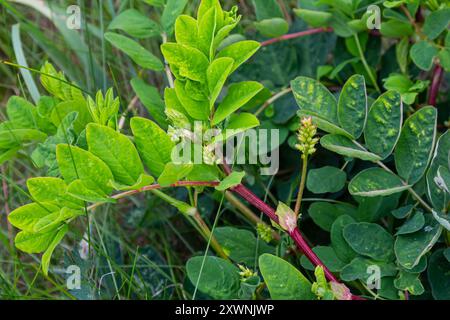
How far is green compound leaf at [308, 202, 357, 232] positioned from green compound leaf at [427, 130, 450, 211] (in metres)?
0.20

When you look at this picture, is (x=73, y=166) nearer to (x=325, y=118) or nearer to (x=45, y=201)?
(x=45, y=201)

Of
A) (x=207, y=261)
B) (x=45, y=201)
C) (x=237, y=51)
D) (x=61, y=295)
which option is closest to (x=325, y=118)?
(x=237, y=51)

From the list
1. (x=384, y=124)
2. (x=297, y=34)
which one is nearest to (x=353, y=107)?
(x=384, y=124)

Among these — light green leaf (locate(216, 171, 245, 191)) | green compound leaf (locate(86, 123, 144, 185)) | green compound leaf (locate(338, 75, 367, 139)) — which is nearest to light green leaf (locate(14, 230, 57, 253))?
green compound leaf (locate(86, 123, 144, 185))

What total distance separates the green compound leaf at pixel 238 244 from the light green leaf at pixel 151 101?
21 cm

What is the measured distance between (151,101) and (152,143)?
8.7 inches

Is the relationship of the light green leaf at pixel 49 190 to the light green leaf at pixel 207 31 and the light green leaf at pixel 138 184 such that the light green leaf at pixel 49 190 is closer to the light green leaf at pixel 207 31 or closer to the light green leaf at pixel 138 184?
the light green leaf at pixel 138 184

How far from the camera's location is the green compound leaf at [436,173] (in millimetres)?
1020

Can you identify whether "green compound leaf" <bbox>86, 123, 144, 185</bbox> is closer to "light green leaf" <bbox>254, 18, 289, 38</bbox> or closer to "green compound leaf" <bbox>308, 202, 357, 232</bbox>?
"green compound leaf" <bbox>308, 202, 357, 232</bbox>

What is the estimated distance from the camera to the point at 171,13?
3.79ft

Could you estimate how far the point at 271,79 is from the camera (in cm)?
140

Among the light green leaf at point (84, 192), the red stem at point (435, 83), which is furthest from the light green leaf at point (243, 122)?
the red stem at point (435, 83)

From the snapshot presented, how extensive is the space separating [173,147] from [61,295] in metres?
0.73

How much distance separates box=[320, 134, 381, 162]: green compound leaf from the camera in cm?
99
